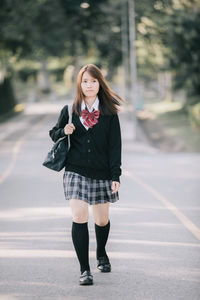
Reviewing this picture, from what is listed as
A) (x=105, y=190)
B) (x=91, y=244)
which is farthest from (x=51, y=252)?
(x=105, y=190)

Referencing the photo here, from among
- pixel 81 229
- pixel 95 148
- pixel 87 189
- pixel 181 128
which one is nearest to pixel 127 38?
pixel 181 128

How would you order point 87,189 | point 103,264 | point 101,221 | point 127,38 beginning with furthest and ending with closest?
point 127,38
point 103,264
point 101,221
point 87,189

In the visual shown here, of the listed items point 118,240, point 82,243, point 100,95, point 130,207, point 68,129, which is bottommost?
point 118,240

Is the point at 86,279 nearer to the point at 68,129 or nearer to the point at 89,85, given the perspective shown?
the point at 68,129

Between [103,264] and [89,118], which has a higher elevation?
[89,118]

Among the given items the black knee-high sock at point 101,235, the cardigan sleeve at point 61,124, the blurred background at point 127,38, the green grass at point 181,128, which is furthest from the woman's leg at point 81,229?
the blurred background at point 127,38

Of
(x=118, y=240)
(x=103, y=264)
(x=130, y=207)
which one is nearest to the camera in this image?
(x=103, y=264)

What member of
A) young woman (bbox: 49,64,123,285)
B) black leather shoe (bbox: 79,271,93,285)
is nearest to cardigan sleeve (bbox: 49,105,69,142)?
young woman (bbox: 49,64,123,285)

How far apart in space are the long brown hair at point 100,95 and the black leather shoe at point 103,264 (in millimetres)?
1318

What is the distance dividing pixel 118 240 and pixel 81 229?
7.35ft

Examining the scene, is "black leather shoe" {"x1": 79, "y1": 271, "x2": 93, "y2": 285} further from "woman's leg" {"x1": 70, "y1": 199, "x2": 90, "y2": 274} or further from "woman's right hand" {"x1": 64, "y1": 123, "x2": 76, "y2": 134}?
"woman's right hand" {"x1": 64, "y1": 123, "x2": 76, "y2": 134}

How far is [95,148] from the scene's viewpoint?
5859 mm

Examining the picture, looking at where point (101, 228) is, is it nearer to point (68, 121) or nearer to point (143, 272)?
point (143, 272)

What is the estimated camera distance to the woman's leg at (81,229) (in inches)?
225
